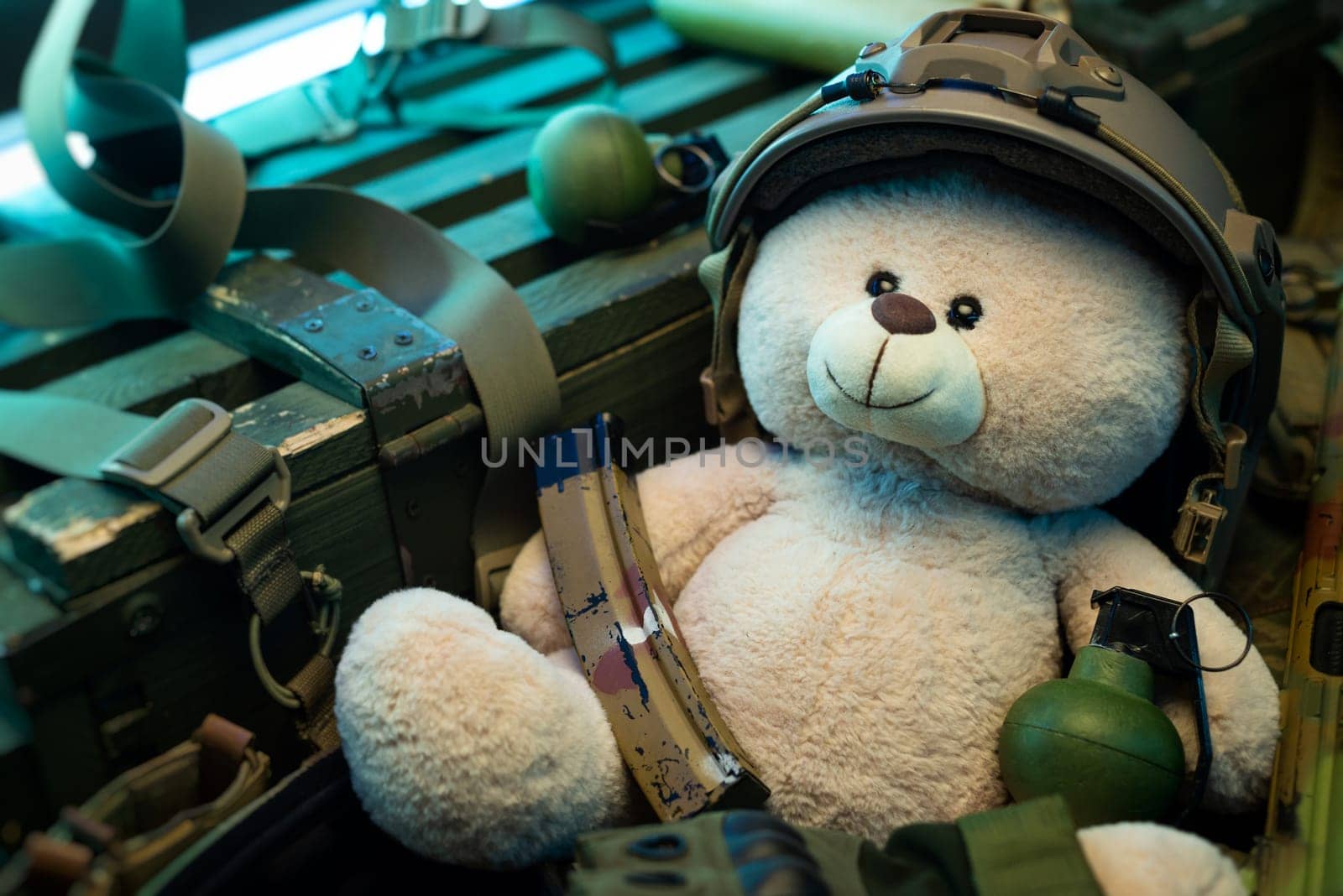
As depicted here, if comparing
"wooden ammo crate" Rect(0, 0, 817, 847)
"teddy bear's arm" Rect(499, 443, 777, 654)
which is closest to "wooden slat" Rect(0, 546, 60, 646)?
"wooden ammo crate" Rect(0, 0, 817, 847)

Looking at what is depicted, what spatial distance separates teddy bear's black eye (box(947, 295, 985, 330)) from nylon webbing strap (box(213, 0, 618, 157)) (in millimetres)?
671

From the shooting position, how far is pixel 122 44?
110 cm

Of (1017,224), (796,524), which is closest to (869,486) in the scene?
(796,524)

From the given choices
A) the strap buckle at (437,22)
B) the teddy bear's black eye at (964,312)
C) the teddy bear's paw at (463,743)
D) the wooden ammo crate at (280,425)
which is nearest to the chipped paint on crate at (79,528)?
the wooden ammo crate at (280,425)

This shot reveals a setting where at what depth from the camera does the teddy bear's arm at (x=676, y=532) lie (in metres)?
0.83

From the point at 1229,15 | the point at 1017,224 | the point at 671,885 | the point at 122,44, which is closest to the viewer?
the point at 671,885

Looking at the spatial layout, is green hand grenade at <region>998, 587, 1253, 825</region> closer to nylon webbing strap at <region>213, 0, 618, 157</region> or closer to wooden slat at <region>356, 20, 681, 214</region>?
wooden slat at <region>356, 20, 681, 214</region>

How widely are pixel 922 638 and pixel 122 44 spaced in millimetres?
946

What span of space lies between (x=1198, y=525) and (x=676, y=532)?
362mm

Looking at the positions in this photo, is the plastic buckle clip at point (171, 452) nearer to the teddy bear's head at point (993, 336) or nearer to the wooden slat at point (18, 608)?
the wooden slat at point (18, 608)

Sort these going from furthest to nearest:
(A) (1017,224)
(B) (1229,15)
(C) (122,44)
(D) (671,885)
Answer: (B) (1229,15) < (C) (122,44) < (A) (1017,224) < (D) (671,885)

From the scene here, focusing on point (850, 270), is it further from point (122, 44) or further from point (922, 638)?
point (122, 44)

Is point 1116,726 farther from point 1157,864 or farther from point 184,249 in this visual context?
point 184,249

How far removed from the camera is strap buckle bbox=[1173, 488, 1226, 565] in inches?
29.7
